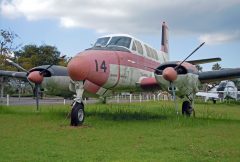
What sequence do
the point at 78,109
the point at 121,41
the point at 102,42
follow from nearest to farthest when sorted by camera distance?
1. the point at 78,109
2. the point at 102,42
3. the point at 121,41

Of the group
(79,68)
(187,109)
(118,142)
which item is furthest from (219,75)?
(118,142)

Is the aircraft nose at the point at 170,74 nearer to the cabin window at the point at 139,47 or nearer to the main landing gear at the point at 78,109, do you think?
the cabin window at the point at 139,47

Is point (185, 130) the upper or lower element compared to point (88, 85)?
lower

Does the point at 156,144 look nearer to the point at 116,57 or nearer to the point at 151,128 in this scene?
the point at 151,128

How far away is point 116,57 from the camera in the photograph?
42.3 ft

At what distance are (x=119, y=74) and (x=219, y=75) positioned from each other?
410 centimetres

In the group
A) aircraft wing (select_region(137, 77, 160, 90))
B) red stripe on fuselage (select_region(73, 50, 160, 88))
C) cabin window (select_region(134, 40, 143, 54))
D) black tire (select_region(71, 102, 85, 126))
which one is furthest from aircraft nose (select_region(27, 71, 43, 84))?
cabin window (select_region(134, 40, 143, 54))

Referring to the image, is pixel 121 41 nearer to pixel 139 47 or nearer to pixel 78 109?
pixel 139 47

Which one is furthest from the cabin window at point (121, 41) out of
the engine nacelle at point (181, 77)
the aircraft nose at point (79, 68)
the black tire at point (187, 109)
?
the black tire at point (187, 109)

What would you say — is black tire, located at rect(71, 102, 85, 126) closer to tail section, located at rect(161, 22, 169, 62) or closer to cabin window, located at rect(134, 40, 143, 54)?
cabin window, located at rect(134, 40, 143, 54)

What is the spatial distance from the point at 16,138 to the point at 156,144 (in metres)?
3.46

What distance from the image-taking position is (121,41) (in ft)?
46.7

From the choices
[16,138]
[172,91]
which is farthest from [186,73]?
[16,138]

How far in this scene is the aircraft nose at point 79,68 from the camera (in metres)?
11.0
